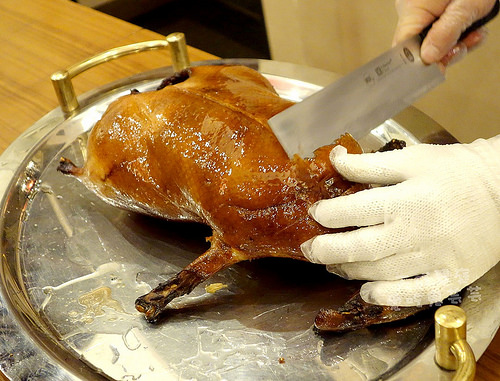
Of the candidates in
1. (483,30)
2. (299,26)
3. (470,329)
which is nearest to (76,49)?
(299,26)

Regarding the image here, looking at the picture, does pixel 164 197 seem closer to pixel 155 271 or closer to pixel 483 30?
pixel 155 271

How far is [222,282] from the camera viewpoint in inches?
47.5

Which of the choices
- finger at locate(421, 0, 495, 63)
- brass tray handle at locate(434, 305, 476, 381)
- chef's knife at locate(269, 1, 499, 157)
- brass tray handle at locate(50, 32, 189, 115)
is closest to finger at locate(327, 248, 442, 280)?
brass tray handle at locate(434, 305, 476, 381)

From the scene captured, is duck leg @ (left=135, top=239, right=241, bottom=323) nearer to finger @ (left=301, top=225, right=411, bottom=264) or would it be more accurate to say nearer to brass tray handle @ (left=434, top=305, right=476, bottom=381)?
finger @ (left=301, top=225, right=411, bottom=264)

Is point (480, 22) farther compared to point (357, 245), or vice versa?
point (480, 22)

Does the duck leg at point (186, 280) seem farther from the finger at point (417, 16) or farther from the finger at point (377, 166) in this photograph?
the finger at point (417, 16)

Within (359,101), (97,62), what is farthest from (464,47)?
(97,62)

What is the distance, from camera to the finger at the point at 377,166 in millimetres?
988

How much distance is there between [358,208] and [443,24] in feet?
1.51

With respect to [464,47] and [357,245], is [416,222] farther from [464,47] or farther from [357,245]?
[464,47]

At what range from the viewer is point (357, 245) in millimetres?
962

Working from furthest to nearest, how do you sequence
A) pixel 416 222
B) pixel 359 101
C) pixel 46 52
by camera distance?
1. pixel 46 52
2. pixel 359 101
3. pixel 416 222

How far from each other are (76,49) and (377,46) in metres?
1.04

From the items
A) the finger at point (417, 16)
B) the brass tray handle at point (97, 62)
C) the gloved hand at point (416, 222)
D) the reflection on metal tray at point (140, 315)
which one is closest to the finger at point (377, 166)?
the gloved hand at point (416, 222)
